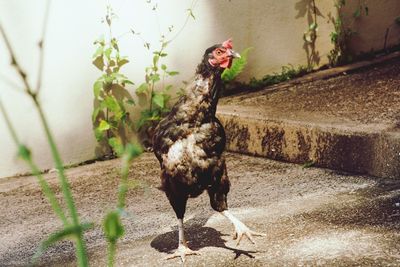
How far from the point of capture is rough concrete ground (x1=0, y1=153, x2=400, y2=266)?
2891 millimetres

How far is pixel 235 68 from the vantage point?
557 centimetres

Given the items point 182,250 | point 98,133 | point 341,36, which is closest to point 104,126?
point 98,133

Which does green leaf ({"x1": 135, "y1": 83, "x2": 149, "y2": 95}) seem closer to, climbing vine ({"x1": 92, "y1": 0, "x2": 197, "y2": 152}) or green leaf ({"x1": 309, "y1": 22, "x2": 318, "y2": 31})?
climbing vine ({"x1": 92, "y1": 0, "x2": 197, "y2": 152})

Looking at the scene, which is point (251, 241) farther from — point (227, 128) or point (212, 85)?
point (227, 128)

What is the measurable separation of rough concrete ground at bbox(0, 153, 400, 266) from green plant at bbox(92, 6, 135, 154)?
1.53 feet

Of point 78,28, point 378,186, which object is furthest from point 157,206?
point 78,28

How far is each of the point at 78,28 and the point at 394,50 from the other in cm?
317

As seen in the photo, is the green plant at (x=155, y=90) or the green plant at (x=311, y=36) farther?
the green plant at (x=311, y=36)

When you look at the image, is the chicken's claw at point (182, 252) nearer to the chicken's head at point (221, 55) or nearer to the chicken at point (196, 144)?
the chicken at point (196, 144)

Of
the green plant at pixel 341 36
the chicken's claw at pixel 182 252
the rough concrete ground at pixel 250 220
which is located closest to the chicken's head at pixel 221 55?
the rough concrete ground at pixel 250 220

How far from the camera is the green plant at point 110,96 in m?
5.05

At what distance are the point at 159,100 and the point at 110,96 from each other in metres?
0.39

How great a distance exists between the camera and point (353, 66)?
593cm

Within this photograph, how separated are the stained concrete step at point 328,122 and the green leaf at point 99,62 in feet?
3.32
